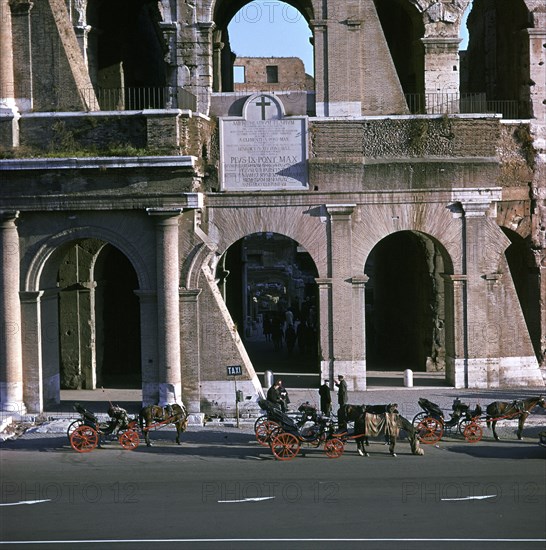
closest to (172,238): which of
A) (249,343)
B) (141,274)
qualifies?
(141,274)

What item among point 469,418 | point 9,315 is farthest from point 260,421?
point 9,315

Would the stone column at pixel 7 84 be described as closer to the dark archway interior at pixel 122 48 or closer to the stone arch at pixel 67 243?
the stone arch at pixel 67 243

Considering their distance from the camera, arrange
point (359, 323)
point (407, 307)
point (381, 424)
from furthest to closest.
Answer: point (407, 307) < point (359, 323) < point (381, 424)

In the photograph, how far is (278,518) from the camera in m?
18.2

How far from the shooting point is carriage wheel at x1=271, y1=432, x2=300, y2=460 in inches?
903

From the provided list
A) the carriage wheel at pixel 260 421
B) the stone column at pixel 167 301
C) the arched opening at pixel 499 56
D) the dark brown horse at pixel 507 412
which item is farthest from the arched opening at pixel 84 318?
the arched opening at pixel 499 56

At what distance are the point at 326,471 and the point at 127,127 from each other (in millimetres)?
10423

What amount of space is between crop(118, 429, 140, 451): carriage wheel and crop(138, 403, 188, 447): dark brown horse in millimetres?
250

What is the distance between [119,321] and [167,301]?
866 centimetres

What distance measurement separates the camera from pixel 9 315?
27.3 meters

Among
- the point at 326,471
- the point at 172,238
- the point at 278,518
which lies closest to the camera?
the point at 278,518

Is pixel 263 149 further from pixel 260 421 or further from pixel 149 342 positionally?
pixel 260 421

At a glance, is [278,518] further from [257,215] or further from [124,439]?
[257,215]

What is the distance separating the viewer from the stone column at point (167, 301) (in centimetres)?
2703
